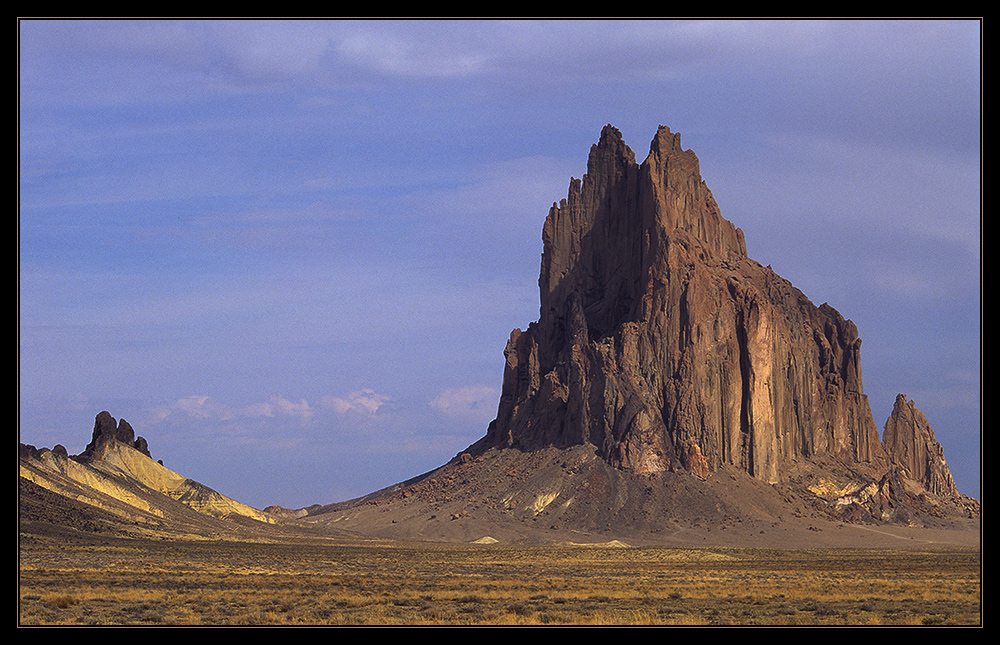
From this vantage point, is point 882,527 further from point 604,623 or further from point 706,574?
point 604,623

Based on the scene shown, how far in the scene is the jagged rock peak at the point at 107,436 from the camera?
15400 cm

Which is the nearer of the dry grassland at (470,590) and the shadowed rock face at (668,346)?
the dry grassland at (470,590)

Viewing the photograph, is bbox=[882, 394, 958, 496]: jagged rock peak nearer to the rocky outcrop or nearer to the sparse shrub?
the rocky outcrop

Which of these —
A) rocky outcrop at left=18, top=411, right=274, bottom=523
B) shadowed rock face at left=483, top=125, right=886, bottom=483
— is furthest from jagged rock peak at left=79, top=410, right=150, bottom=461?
shadowed rock face at left=483, top=125, right=886, bottom=483

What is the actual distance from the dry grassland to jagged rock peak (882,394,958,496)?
100857mm

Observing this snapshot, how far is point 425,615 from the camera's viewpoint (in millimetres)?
45469

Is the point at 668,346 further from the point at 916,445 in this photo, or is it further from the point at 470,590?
the point at 470,590

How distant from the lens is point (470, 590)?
58.2 m

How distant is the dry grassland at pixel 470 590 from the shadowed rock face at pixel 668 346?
6408cm

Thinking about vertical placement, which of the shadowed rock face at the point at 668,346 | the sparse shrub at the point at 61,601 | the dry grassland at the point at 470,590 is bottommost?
the dry grassland at the point at 470,590

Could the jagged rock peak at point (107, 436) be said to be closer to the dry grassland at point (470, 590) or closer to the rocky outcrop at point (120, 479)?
the rocky outcrop at point (120, 479)

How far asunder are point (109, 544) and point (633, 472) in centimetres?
7436

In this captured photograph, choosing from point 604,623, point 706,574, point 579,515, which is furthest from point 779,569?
point 579,515

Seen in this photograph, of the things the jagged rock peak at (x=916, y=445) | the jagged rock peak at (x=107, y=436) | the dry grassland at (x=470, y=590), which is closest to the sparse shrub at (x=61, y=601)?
the dry grassland at (x=470, y=590)
